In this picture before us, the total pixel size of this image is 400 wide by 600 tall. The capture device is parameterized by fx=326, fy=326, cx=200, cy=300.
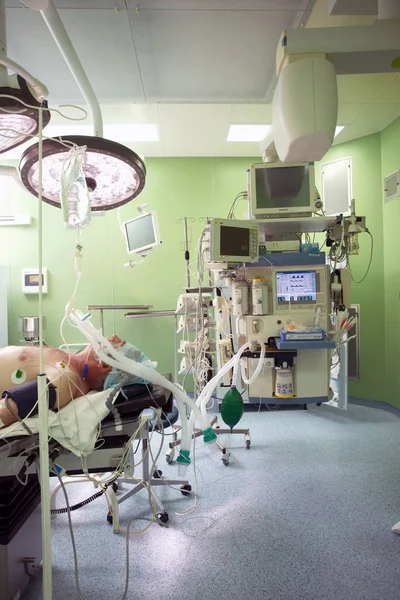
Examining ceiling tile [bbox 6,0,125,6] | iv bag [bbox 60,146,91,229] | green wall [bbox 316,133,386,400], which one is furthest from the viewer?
green wall [bbox 316,133,386,400]

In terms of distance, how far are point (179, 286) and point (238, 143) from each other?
72.4 inches

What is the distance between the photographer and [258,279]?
2271 millimetres

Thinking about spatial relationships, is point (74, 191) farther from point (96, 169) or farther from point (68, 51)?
point (68, 51)

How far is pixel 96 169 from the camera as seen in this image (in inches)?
51.8

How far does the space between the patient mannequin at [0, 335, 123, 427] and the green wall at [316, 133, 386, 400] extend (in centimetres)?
327

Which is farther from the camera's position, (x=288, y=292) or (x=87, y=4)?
(x=288, y=292)

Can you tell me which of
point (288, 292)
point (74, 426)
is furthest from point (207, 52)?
point (74, 426)

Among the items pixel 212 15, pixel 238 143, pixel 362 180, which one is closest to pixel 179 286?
pixel 238 143

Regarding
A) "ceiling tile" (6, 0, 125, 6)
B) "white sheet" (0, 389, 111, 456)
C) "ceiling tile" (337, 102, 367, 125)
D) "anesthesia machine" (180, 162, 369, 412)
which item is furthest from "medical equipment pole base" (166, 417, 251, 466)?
"ceiling tile" (337, 102, 367, 125)

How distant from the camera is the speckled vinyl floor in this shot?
1452 mm

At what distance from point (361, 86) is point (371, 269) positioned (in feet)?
6.10

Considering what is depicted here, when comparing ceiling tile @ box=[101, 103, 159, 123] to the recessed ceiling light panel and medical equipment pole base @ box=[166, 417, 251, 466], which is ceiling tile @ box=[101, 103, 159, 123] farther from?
medical equipment pole base @ box=[166, 417, 251, 466]

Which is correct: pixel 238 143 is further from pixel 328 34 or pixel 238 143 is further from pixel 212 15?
pixel 328 34

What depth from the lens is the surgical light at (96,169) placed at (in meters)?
1.12
